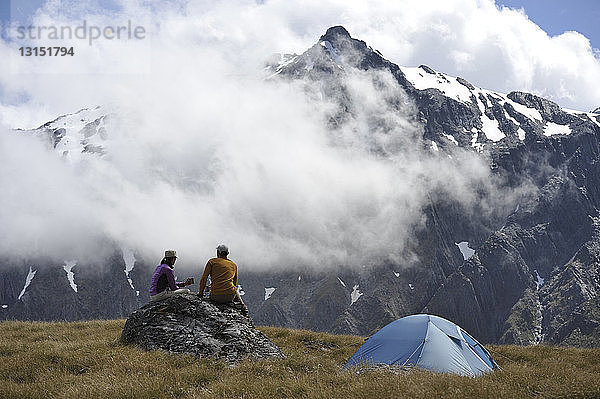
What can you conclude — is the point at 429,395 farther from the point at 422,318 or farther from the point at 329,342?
the point at 329,342

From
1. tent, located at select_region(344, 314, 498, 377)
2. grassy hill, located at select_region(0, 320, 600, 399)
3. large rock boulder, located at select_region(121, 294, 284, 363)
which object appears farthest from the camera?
tent, located at select_region(344, 314, 498, 377)

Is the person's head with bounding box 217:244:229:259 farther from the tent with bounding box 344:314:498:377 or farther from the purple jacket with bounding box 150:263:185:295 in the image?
the tent with bounding box 344:314:498:377

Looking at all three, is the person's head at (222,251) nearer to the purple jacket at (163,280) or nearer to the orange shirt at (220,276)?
the orange shirt at (220,276)

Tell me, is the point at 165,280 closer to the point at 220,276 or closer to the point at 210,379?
the point at 220,276

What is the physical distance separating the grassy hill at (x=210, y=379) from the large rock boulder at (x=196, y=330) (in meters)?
0.71

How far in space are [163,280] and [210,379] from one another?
584cm

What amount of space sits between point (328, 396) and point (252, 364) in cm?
402

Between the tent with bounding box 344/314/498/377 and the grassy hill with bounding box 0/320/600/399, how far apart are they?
116 inches

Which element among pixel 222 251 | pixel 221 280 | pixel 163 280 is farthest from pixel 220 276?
pixel 163 280

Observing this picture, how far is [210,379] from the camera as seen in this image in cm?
1144

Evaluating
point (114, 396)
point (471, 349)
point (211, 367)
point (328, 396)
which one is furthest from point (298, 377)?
point (471, 349)

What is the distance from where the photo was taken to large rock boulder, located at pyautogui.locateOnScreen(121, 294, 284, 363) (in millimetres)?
14055

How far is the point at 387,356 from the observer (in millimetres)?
15961

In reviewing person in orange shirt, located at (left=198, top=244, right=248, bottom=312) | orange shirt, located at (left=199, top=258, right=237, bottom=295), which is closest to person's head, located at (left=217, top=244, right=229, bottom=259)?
person in orange shirt, located at (left=198, top=244, right=248, bottom=312)
